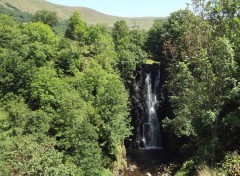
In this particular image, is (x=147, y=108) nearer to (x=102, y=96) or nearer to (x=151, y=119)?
(x=151, y=119)

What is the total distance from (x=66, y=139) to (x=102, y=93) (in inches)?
378

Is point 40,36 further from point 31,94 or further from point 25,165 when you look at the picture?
point 25,165

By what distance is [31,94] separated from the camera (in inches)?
1612

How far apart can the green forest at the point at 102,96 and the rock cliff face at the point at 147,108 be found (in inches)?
80.1

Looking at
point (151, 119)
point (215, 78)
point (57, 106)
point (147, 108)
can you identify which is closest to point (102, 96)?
point (57, 106)

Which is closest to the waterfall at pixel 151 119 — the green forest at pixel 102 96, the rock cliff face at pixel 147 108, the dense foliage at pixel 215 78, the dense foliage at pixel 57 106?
the rock cliff face at pixel 147 108

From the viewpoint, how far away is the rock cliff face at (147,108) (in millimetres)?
61406

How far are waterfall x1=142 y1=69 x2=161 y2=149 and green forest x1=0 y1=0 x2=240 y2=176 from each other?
2603mm

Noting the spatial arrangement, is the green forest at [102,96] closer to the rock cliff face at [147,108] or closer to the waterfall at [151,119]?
the rock cliff face at [147,108]

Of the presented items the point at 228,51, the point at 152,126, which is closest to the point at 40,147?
the point at 228,51

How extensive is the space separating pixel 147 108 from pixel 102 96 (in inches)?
927

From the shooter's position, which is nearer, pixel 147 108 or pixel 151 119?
pixel 151 119

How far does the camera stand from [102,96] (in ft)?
135

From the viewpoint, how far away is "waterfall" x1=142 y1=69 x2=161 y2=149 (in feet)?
201
